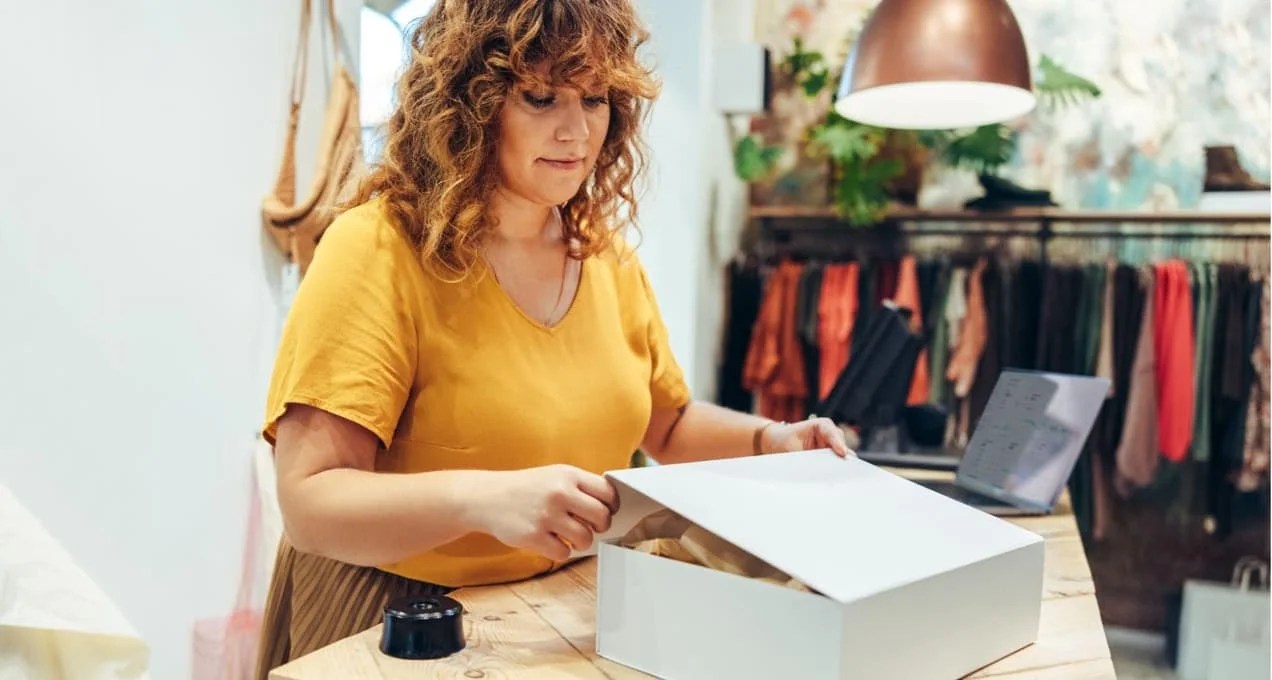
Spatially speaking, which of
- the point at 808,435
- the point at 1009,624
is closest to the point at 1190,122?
the point at 808,435

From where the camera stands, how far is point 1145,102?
4125 millimetres

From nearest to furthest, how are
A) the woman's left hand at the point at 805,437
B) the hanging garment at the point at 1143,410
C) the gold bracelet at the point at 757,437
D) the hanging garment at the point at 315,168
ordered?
the woman's left hand at the point at 805,437 → the gold bracelet at the point at 757,437 → the hanging garment at the point at 315,168 → the hanging garment at the point at 1143,410

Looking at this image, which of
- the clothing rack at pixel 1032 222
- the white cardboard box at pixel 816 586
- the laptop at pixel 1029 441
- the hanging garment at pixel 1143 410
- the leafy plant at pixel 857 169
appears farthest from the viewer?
the leafy plant at pixel 857 169

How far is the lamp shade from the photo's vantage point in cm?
215

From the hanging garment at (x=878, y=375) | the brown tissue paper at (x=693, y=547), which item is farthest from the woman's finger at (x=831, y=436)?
the hanging garment at (x=878, y=375)

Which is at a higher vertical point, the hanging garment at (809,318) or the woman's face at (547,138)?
the woman's face at (547,138)

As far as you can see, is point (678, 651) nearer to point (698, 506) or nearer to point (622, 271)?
point (698, 506)

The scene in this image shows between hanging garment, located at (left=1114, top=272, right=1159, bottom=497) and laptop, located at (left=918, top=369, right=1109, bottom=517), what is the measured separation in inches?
79.0

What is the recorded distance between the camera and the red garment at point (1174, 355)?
3572mm

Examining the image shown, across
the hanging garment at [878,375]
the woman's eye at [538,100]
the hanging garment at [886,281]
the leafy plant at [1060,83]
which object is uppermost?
the leafy plant at [1060,83]

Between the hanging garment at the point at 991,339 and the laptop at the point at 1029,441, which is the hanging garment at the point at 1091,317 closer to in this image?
the hanging garment at the point at 991,339

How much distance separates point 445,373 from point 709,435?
1.66ft

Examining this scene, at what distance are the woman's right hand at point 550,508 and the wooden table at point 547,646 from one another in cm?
10

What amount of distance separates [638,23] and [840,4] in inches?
142
